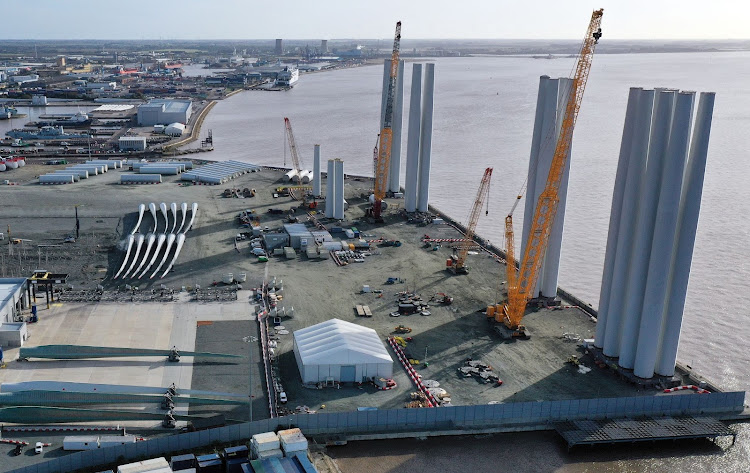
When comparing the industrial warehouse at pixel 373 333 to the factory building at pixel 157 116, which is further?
the factory building at pixel 157 116

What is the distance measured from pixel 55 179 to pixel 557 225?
116 ft

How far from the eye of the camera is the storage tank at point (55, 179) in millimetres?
48562

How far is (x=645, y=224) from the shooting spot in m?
22.2

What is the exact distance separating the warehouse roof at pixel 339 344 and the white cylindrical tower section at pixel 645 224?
7687mm

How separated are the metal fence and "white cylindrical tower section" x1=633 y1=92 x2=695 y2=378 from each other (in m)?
1.89

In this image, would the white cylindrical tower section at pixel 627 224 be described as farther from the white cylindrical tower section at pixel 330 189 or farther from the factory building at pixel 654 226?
the white cylindrical tower section at pixel 330 189

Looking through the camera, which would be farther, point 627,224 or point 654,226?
point 627,224

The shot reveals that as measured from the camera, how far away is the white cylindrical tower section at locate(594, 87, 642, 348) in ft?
75.8

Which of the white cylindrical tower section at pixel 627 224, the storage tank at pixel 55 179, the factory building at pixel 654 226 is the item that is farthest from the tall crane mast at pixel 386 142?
the storage tank at pixel 55 179

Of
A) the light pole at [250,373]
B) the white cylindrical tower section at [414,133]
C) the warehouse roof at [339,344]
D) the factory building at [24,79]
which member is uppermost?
the white cylindrical tower section at [414,133]

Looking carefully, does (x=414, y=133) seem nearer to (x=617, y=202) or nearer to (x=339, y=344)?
(x=617, y=202)

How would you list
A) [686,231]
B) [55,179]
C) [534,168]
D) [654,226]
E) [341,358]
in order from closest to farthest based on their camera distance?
[686,231] < [654,226] < [341,358] < [534,168] < [55,179]

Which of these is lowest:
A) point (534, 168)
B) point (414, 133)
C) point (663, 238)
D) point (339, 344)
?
point (339, 344)

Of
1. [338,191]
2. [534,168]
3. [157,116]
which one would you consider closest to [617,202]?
[534,168]
